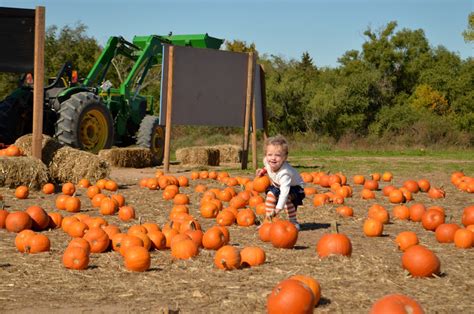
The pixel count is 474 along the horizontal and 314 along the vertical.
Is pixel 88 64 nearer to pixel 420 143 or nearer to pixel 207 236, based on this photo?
pixel 420 143

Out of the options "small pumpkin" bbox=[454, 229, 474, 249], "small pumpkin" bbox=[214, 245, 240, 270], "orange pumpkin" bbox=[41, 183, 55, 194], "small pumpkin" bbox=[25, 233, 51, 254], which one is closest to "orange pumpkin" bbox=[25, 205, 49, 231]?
"small pumpkin" bbox=[25, 233, 51, 254]

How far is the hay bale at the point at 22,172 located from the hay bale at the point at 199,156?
898cm

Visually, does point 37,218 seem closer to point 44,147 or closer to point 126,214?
point 126,214

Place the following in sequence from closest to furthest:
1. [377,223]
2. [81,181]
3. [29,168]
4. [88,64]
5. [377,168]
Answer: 1. [377,223]
2. [29,168]
3. [81,181]
4. [377,168]
5. [88,64]

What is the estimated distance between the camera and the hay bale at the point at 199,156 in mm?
19719

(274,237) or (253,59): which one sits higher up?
(253,59)

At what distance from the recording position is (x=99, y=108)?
52.0ft

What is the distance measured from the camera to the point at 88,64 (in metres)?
43.1

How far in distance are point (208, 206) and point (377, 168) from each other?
992cm

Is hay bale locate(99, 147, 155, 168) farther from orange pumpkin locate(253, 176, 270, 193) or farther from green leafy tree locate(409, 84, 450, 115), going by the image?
green leafy tree locate(409, 84, 450, 115)

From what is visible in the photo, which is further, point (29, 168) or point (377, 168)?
point (377, 168)

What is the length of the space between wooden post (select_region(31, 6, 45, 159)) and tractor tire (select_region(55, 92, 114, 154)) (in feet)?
10.6

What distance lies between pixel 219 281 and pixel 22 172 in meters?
6.89

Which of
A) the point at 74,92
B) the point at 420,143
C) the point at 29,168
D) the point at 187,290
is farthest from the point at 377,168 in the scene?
the point at 420,143
